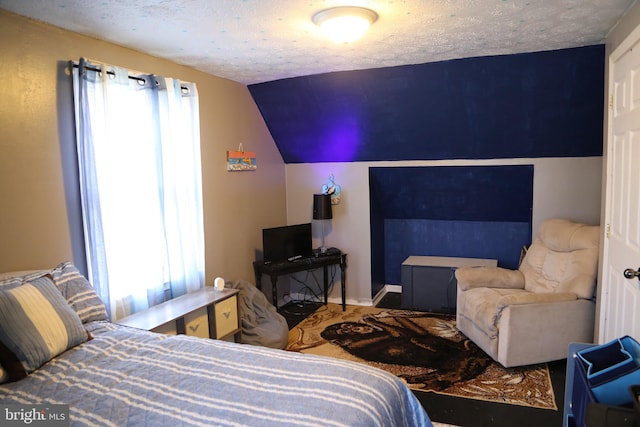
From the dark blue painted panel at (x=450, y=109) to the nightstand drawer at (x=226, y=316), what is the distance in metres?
1.95

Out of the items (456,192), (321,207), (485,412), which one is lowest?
(485,412)

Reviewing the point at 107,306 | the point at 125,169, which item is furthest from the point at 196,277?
the point at 125,169

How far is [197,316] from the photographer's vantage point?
2.99 m

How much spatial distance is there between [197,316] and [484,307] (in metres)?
2.12

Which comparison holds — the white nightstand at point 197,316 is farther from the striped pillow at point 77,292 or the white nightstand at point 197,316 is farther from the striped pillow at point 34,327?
the striped pillow at point 34,327

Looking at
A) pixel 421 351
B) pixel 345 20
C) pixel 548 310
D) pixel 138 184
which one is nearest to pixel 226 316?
pixel 138 184

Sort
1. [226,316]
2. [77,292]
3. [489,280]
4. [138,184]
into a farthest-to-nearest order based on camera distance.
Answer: [489,280]
[226,316]
[138,184]
[77,292]

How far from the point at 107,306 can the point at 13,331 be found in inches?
34.8

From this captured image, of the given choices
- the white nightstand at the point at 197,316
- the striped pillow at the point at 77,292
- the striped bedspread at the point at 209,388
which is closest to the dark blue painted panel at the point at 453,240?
the white nightstand at the point at 197,316

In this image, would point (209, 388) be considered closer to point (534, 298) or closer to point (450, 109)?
point (534, 298)

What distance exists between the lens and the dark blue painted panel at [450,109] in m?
3.39

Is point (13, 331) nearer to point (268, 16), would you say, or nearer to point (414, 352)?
point (268, 16)

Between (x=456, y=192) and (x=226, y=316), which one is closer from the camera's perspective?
(x=226, y=316)

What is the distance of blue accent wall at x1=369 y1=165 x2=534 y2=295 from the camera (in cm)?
439
